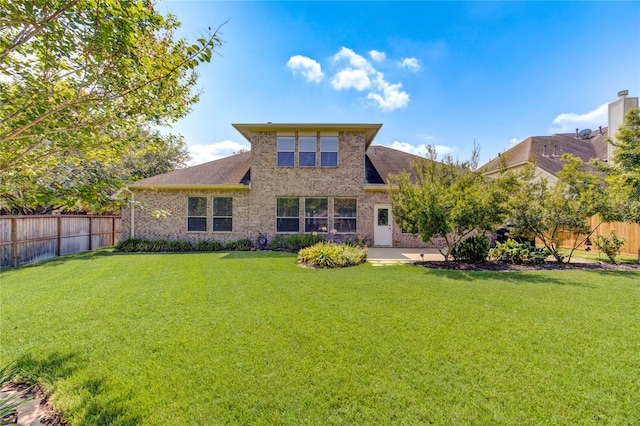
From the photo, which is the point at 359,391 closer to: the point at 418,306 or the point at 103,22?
the point at 418,306

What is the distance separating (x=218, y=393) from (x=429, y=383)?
2.22 metres

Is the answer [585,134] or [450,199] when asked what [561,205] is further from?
[585,134]

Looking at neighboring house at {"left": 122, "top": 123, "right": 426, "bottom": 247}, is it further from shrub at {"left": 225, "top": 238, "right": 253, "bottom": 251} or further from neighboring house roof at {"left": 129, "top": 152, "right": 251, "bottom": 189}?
shrub at {"left": 225, "top": 238, "right": 253, "bottom": 251}

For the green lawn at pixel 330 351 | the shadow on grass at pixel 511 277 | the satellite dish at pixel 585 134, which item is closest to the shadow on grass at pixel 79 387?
the green lawn at pixel 330 351

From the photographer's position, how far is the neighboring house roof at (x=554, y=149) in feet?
57.8

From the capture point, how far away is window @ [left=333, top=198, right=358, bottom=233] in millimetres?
13648

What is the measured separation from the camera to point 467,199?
8430 millimetres

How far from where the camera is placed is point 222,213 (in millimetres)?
13812

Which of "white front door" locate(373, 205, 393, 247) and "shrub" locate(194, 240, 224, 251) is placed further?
"white front door" locate(373, 205, 393, 247)

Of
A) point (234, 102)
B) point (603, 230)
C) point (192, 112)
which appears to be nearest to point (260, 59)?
point (234, 102)

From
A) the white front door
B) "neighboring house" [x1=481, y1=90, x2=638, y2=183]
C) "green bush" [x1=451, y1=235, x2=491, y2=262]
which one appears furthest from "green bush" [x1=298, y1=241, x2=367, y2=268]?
"neighboring house" [x1=481, y1=90, x2=638, y2=183]

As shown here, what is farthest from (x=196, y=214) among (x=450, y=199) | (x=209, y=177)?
(x=450, y=199)

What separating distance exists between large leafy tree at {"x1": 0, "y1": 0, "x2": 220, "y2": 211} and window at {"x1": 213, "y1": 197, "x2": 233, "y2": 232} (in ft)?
34.1

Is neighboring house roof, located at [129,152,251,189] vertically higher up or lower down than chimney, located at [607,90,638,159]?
lower down
